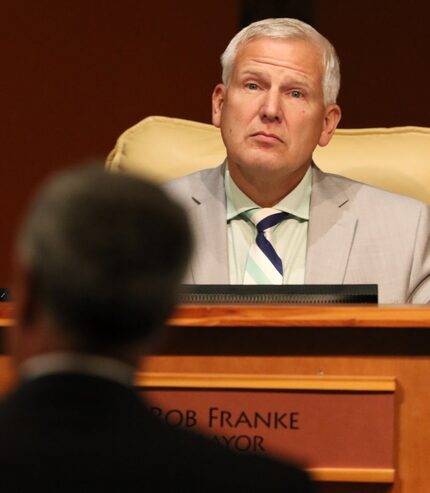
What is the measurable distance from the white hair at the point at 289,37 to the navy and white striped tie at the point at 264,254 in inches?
12.0

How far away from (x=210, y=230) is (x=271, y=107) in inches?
11.5

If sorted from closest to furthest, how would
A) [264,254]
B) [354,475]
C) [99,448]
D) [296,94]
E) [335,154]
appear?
[99,448] < [354,475] < [264,254] < [296,94] < [335,154]

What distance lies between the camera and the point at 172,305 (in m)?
1.11

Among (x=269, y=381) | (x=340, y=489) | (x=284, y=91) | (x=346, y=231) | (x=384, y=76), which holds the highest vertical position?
(x=384, y=76)

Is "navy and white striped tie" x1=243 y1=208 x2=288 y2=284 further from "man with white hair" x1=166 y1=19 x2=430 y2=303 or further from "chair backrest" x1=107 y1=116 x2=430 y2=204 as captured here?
"chair backrest" x1=107 y1=116 x2=430 y2=204

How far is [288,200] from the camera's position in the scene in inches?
124

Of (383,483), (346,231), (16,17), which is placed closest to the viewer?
(383,483)

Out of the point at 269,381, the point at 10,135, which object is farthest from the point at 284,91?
the point at 10,135

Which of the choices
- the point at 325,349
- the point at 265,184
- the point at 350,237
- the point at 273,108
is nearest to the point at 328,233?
the point at 350,237

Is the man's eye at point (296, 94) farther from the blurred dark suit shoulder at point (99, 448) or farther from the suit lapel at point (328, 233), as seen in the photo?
the blurred dark suit shoulder at point (99, 448)

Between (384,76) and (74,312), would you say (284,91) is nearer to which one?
(384,76)

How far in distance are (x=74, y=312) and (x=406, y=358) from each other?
119cm

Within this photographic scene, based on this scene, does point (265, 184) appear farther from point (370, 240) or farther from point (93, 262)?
point (93, 262)

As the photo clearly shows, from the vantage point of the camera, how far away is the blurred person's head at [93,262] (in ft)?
3.44
